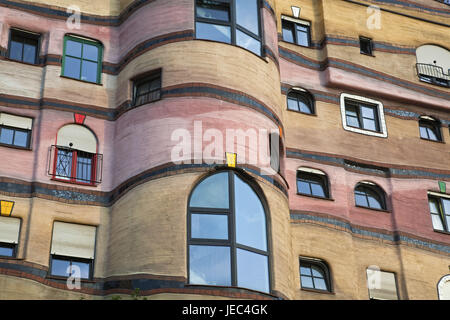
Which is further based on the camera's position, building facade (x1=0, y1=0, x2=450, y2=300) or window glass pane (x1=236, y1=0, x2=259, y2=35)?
window glass pane (x1=236, y1=0, x2=259, y2=35)

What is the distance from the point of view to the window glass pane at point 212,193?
16.1 meters

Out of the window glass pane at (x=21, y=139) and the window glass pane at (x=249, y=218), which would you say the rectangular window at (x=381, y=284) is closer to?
the window glass pane at (x=249, y=218)

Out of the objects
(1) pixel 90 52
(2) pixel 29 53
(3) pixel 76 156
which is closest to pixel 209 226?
(3) pixel 76 156

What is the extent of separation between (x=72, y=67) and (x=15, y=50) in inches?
56.5

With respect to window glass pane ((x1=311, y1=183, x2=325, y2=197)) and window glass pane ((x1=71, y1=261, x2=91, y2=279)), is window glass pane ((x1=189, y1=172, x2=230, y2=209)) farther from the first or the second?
window glass pane ((x1=311, y1=183, x2=325, y2=197))

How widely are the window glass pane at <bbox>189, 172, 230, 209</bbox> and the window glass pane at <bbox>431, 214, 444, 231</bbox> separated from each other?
672 centimetres

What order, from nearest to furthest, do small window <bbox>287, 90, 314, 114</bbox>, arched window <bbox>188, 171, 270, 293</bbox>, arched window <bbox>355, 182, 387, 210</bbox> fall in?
arched window <bbox>188, 171, 270, 293</bbox> < arched window <bbox>355, 182, 387, 210</bbox> < small window <bbox>287, 90, 314, 114</bbox>

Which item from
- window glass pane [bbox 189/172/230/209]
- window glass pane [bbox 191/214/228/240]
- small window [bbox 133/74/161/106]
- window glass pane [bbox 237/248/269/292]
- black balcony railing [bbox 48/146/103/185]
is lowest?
window glass pane [bbox 237/248/269/292]

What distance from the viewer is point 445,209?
20578mm

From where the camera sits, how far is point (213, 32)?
1834cm

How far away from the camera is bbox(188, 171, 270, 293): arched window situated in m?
15.4

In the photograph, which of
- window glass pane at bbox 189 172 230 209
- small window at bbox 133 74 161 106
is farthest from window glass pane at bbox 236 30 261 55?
window glass pane at bbox 189 172 230 209

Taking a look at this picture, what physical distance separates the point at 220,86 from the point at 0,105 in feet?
16.5
